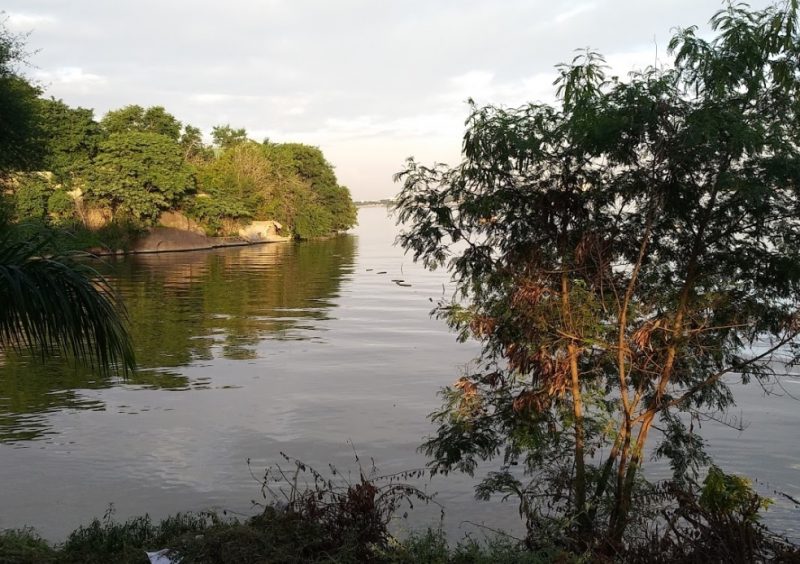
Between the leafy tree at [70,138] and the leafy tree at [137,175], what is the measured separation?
1.34m

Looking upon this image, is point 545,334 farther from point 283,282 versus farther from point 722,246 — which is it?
point 283,282

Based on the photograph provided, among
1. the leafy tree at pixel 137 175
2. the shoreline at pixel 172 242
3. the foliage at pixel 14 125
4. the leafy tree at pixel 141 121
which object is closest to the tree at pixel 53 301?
the foliage at pixel 14 125

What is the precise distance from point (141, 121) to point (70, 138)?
1234 cm

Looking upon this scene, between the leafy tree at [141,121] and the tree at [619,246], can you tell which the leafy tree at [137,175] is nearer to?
the leafy tree at [141,121]

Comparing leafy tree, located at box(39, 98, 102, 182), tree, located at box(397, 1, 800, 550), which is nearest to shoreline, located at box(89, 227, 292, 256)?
leafy tree, located at box(39, 98, 102, 182)

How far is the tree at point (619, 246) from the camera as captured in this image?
8.08 meters

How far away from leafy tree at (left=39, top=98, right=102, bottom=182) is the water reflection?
34.2 ft

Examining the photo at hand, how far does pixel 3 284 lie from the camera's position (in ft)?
19.3

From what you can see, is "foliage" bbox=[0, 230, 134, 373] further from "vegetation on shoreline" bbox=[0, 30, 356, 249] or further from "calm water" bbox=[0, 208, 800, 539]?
"vegetation on shoreline" bbox=[0, 30, 356, 249]

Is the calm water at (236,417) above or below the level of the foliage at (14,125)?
below

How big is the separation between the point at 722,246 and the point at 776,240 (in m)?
0.61

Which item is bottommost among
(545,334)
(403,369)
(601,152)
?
(403,369)

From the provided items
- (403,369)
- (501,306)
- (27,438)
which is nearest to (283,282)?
(403,369)

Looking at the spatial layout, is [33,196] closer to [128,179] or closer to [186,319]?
[128,179]
